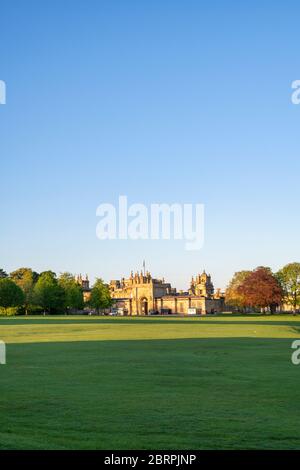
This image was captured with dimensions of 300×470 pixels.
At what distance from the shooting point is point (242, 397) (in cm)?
1436

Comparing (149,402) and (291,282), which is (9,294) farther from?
(149,402)

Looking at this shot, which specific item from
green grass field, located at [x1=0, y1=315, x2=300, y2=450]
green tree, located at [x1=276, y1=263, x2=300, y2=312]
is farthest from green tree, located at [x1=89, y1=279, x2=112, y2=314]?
green grass field, located at [x1=0, y1=315, x2=300, y2=450]

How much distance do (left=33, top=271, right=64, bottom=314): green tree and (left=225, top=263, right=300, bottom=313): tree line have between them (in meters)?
43.8

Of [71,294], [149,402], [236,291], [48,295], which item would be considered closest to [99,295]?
[71,294]

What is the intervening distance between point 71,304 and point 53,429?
5323 inches

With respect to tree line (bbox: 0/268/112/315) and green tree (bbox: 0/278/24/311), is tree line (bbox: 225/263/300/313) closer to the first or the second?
tree line (bbox: 0/268/112/315)

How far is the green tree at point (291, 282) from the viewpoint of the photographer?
134750 millimetres

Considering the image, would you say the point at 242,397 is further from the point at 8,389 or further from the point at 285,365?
the point at 285,365

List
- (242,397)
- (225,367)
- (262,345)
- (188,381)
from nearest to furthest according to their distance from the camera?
(242,397) < (188,381) < (225,367) < (262,345)

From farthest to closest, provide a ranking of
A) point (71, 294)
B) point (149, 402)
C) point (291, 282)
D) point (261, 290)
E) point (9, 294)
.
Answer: point (71, 294) → point (291, 282) → point (9, 294) → point (261, 290) → point (149, 402)

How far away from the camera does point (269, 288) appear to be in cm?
12531

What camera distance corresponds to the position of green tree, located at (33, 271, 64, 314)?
136 m

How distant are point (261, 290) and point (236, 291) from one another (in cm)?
Result: 1455
